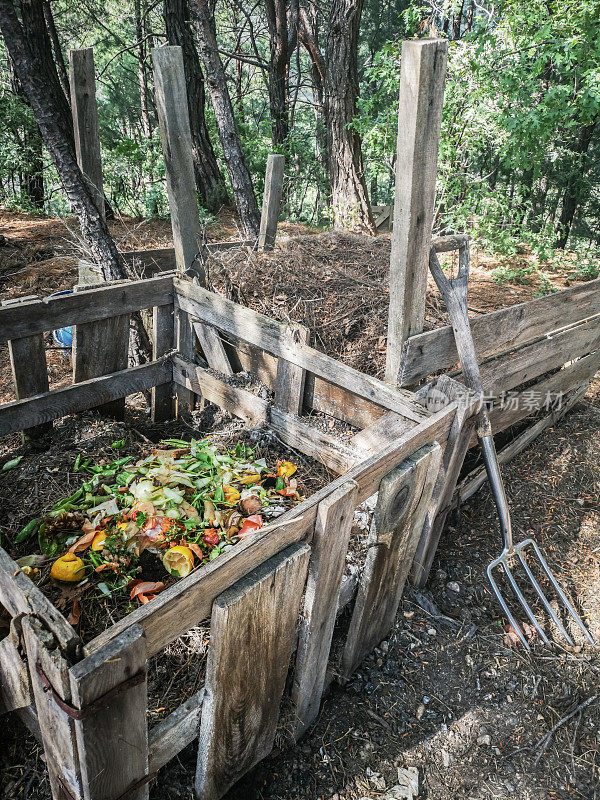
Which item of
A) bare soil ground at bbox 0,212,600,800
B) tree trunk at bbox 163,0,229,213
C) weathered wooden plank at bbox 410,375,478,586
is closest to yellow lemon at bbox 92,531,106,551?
bare soil ground at bbox 0,212,600,800

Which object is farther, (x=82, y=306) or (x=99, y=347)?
(x=99, y=347)

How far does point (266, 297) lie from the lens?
3.92m

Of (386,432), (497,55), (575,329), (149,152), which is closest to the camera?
(386,432)

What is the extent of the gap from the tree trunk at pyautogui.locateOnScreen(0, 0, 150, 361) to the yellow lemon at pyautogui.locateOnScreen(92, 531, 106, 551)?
7.70 feet

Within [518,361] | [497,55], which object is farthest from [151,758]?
[497,55]

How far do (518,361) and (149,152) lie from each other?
866cm

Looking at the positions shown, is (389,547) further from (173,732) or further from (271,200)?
(271,200)

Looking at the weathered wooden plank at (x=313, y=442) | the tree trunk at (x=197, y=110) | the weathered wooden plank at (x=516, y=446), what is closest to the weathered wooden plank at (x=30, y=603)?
the weathered wooden plank at (x=313, y=442)

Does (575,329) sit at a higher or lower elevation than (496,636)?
higher

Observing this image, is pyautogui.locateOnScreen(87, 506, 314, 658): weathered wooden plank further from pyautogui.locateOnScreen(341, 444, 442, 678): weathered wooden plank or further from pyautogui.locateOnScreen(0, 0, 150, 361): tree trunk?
pyautogui.locateOnScreen(0, 0, 150, 361): tree trunk

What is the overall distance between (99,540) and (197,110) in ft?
30.0

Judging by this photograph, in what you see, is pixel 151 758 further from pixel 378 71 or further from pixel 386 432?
pixel 378 71

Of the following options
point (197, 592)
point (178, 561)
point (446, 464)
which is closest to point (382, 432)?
point (446, 464)

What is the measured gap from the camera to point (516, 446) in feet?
14.2
